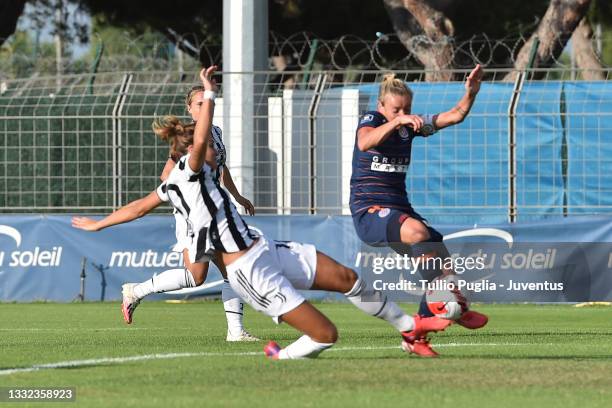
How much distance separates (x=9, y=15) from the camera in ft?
98.9

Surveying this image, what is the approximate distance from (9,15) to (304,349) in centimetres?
2301

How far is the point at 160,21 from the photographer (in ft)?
104

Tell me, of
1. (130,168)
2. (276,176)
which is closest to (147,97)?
(130,168)

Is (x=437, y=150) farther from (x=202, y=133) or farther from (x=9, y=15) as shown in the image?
(x=9, y=15)

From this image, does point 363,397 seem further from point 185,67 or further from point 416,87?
point 185,67

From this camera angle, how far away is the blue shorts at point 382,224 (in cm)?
984

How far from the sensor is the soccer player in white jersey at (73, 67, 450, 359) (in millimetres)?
8352

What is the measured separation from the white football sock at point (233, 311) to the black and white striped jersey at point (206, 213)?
2708 mm

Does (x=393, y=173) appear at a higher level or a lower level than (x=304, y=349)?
higher

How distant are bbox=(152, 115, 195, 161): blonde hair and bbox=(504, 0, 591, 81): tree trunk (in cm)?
1781

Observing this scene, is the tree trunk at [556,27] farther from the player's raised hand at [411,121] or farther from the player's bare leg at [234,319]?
the player's raised hand at [411,121]

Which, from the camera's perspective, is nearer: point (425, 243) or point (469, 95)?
point (469, 95)

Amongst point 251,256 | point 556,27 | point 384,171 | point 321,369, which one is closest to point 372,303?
point 321,369

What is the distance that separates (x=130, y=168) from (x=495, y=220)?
5508 millimetres
